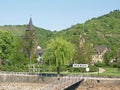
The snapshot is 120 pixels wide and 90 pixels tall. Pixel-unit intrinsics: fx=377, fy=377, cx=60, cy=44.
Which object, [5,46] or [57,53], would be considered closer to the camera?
[57,53]

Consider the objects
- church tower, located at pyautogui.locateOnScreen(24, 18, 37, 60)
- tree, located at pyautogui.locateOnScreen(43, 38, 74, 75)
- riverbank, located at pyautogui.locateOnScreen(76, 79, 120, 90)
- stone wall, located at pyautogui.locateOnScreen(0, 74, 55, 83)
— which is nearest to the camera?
riverbank, located at pyautogui.locateOnScreen(76, 79, 120, 90)

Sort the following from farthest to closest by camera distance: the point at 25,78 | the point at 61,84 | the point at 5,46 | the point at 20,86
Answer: the point at 5,46, the point at 25,78, the point at 20,86, the point at 61,84

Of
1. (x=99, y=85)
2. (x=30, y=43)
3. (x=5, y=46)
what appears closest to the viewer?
(x=99, y=85)

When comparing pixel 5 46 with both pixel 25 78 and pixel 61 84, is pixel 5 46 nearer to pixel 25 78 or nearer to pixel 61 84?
pixel 25 78

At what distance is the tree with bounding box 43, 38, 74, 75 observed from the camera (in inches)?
3049

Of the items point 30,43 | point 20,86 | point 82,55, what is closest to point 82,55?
point 82,55

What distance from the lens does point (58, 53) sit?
77562 millimetres

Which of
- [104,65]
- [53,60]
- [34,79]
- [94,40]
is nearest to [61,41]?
[53,60]

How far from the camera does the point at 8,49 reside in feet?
330

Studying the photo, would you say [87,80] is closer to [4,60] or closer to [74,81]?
[74,81]

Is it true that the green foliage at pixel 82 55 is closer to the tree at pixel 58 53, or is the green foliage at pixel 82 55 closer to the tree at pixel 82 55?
the tree at pixel 82 55

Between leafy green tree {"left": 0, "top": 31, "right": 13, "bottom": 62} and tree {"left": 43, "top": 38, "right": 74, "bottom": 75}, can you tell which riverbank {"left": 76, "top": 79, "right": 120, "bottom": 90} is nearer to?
tree {"left": 43, "top": 38, "right": 74, "bottom": 75}

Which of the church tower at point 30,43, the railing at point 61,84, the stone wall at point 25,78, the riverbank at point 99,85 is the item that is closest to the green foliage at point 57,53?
the stone wall at point 25,78

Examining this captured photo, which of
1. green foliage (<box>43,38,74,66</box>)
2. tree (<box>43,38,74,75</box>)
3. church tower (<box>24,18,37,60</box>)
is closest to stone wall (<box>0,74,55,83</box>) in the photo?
tree (<box>43,38,74,75</box>)
